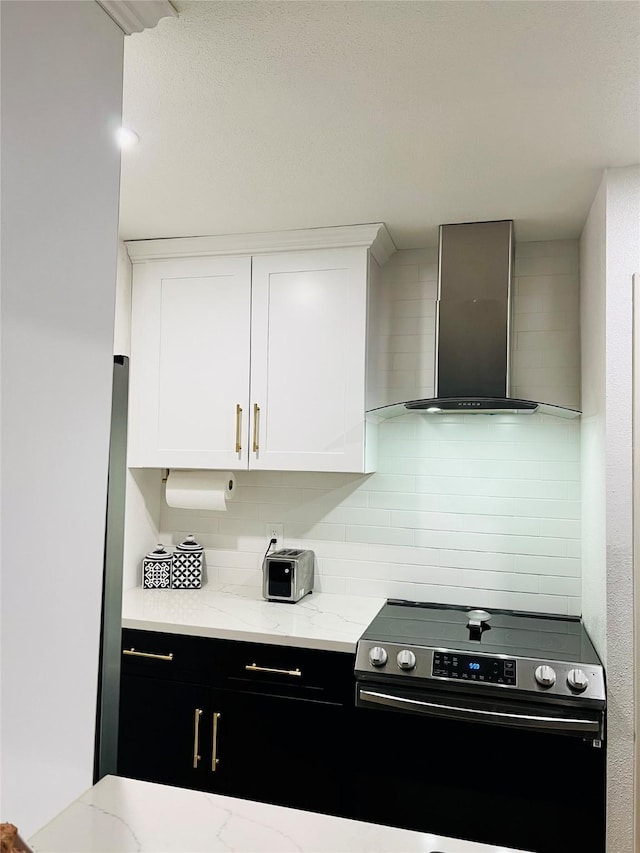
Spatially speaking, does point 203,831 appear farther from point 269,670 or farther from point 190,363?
point 190,363

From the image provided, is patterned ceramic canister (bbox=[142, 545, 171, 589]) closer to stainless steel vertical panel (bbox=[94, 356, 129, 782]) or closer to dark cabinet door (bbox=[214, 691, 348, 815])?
dark cabinet door (bbox=[214, 691, 348, 815])

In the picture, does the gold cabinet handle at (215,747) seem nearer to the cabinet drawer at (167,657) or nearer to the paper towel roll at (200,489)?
the cabinet drawer at (167,657)

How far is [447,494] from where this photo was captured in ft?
9.63

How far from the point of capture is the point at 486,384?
2.64 m

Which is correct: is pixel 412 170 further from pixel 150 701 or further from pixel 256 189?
pixel 150 701

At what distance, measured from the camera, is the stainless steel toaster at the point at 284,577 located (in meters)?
2.87

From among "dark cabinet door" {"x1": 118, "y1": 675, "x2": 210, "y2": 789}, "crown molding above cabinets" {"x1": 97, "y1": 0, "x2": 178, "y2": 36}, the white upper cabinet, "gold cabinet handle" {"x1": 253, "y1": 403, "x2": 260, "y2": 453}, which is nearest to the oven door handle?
"dark cabinet door" {"x1": 118, "y1": 675, "x2": 210, "y2": 789}

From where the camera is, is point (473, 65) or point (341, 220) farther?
point (341, 220)

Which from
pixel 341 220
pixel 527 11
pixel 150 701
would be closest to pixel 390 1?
pixel 527 11

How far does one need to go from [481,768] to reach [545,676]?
1.26ft

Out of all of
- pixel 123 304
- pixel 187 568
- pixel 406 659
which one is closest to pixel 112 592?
pixel 406 659

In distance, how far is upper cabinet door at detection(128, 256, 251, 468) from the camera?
2.88 meters

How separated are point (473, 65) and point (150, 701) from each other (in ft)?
7.83

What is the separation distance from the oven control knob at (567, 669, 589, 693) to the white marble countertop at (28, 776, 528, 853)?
1113 mm
